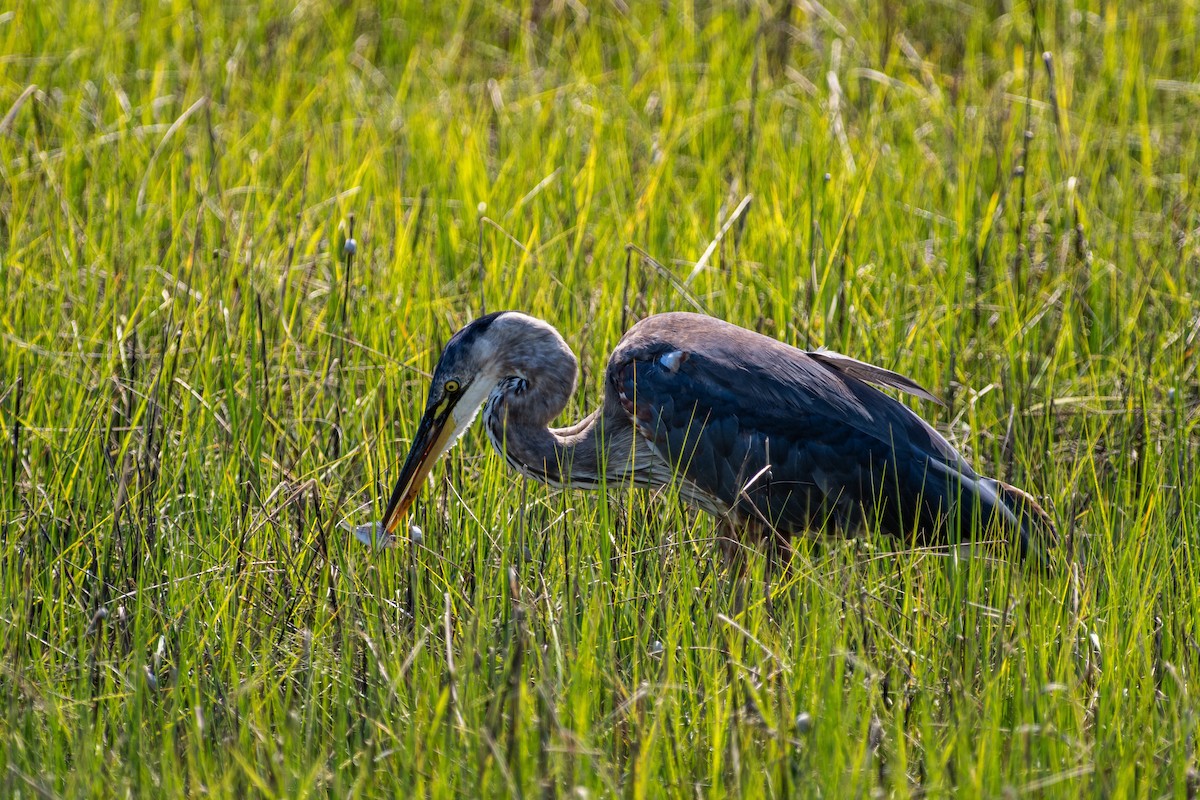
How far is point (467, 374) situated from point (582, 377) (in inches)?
24.5

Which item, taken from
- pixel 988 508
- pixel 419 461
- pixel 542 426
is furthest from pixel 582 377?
pixel 988 508

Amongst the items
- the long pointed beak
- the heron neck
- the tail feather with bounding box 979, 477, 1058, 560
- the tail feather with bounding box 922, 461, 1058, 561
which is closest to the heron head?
the long pointed beak

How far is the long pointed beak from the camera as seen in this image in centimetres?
328

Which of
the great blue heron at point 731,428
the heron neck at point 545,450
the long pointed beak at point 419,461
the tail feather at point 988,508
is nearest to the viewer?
the tail feather at point 988,508

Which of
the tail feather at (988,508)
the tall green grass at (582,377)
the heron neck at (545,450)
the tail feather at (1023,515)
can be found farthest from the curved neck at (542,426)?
the tail feather at (1023,515)

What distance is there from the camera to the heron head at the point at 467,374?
3.35 m

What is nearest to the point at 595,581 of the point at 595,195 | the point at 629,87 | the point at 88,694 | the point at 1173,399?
the point at 88,694

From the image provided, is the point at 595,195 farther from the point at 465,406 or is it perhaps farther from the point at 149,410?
the point at 149,410

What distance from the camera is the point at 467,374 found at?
3.48 metres

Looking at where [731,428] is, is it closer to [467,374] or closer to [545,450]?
[545,450]

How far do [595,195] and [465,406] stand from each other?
65.4 inches

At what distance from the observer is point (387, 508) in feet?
10.8

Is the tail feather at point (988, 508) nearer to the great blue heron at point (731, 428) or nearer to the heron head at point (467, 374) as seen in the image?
the great blue heron at point (731, 428)

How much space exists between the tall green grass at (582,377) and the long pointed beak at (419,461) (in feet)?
0.38
